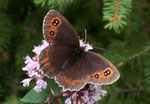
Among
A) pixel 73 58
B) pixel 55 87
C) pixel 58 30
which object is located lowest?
pixel 55 87

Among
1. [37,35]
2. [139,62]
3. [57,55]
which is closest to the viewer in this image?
[57,55]

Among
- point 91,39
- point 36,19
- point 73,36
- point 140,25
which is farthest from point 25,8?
point 140,25

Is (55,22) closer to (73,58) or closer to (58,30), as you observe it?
(58,30)

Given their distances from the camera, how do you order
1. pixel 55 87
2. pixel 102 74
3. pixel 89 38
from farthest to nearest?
pixel 89 38 < pixel 55 87 < pixel 102 74

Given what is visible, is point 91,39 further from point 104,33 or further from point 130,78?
point 130,78

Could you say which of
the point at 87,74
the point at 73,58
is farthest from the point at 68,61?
the point at 87,74

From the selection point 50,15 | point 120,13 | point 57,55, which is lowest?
point 57,55
